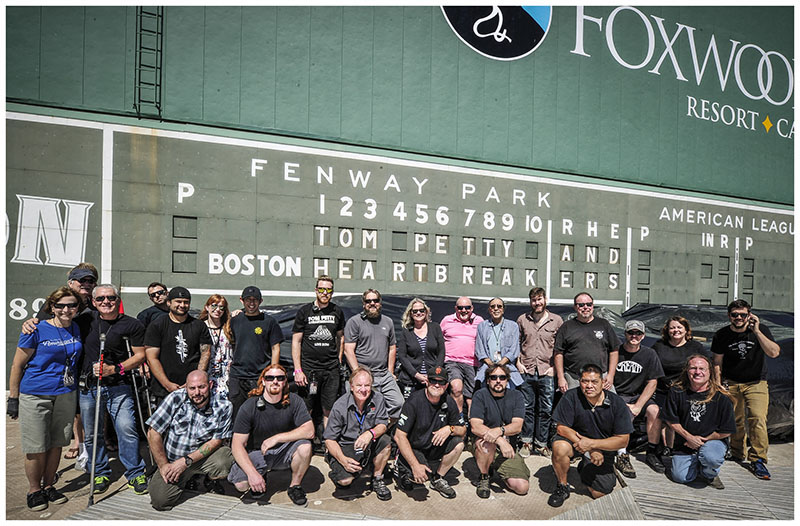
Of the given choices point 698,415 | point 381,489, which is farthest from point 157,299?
point 698,415

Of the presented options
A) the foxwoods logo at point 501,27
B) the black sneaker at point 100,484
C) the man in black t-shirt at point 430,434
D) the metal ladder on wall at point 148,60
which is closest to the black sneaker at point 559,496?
the man in black t-shirt at point 430,434

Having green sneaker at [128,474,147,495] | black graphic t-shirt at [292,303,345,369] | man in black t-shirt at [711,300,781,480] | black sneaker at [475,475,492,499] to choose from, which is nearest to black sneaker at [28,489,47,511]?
green sneaker at [128,474,147,495]

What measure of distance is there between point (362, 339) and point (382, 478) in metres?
1.32

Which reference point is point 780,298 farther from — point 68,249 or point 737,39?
point 68,249

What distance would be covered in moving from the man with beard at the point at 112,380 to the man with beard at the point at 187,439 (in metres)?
0.35

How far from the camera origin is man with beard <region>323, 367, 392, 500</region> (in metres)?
4.39

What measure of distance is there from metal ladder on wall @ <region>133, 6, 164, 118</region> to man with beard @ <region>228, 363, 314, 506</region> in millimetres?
5607

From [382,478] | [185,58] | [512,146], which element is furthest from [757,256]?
[185,58]

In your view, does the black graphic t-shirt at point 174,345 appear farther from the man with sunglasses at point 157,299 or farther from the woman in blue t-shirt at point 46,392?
the man with sunglasses at point 157,299

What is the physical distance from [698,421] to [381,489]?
3.03 meters

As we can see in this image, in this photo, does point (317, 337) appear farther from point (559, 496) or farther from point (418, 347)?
point (559, 496)

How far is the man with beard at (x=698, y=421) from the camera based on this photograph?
4.79 m

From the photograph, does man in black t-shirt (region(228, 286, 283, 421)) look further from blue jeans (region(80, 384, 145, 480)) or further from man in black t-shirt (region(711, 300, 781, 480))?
man in black t-shirt (region(711, 300, 781, 480))

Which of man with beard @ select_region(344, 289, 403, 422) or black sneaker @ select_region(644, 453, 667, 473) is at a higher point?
man with beard @ select_region(344, 289, 403, 422)
